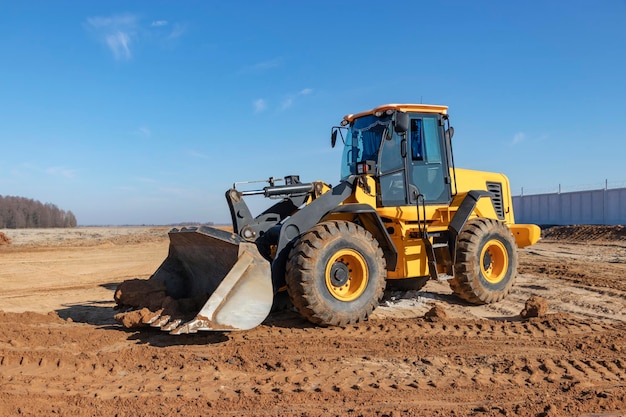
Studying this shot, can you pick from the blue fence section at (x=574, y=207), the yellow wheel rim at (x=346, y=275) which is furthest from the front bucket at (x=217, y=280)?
the blue fence section at (x=574, y=207)

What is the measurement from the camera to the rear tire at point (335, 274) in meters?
6.24

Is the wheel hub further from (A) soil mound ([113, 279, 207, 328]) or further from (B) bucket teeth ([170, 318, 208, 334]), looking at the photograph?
(B) bucket teeth ([170, 318, 208, 334])

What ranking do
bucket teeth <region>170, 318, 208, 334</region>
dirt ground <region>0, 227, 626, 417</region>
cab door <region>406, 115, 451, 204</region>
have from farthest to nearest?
A: 1. cab door <region>406, 115, 451, 204</region>
2. bucket teeth <region>170, 318, 208, 334</region>
3. dirt ground <region>0, 227, 626, 417</region>

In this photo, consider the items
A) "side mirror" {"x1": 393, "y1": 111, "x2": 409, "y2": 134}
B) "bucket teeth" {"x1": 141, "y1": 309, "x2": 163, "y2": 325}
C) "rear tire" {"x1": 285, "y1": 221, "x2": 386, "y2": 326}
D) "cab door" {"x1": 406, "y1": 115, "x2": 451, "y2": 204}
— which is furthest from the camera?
"cab door" {"x1": 406, "y1": 115, "x2": 451, "y2": 204}

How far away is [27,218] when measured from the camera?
3056 inches

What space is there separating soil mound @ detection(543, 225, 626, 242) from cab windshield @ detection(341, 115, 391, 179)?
57.0 feet

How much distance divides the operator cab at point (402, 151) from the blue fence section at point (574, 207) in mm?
24305

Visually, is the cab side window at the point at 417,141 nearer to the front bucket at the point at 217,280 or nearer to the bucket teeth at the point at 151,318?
the front bucket at the point at 217,280

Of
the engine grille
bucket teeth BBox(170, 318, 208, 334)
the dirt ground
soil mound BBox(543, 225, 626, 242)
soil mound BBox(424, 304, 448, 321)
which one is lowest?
the dirt ground

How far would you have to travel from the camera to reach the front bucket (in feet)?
18.2

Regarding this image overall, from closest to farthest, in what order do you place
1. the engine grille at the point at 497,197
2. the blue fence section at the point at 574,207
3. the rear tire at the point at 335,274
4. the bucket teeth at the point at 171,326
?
the bucket teeth at the point at 171,326 < the rear tire at the point at 335,274 < the engine grille at the point at 497,197 < the blue fence section at the point at 574,207

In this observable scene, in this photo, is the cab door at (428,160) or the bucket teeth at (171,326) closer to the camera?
the bucket teeth at (171,326)

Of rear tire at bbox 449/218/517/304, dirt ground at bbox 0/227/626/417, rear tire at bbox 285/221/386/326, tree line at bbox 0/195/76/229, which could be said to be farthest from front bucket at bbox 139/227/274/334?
tree line at bbox 0/195/76/229

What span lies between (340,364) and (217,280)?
233 centimetres
